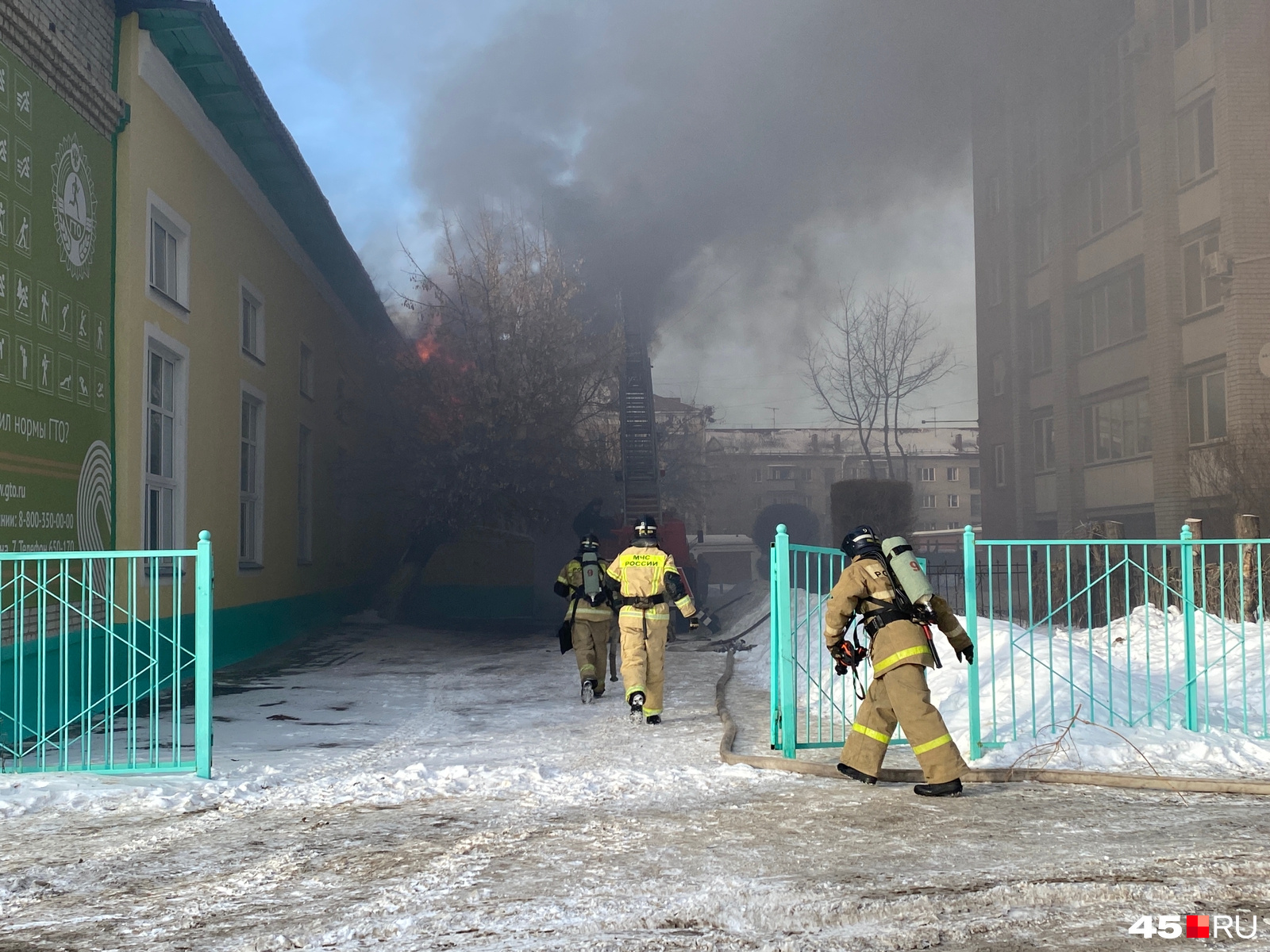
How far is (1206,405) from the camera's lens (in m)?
23.2

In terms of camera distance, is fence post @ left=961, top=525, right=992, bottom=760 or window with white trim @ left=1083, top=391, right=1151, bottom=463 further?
window with white trim @ left=1083, top=391, right=1151, bottom=463

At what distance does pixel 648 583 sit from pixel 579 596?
1.67 meters

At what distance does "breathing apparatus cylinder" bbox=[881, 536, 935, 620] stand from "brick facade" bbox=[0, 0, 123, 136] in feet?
23.9

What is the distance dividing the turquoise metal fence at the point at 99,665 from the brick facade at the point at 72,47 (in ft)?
12.8

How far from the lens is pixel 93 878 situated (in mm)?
4484

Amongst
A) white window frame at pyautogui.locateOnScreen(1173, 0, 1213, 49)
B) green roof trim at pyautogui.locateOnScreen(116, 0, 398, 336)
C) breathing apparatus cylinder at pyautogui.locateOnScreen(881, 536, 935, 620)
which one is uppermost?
white window frame at pyautogui.locateOnScreen(1173, 0, 1213, 49)

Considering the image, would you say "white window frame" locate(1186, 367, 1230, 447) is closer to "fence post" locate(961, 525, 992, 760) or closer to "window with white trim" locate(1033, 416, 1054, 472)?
"window with white trim" locate(1033, 416, 1054, 472)

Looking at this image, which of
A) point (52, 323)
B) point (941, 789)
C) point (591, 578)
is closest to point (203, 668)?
point (52, 323)

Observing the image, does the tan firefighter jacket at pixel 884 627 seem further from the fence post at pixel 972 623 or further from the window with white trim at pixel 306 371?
the window with white trim at pixel 306 371

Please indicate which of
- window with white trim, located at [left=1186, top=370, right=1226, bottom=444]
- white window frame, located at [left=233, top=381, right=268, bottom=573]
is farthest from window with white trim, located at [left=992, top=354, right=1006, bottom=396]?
white window frame, located at [left=233, top=381, right=268, bottom=573]

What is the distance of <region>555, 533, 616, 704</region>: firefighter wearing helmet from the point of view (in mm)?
10234

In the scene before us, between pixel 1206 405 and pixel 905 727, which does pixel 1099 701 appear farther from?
pixel 1206 405

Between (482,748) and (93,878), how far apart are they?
3.28 meters

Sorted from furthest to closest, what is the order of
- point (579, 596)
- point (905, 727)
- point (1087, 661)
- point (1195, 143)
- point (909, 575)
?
1. point (1195, 143)
2. point (579, 596)
3. point (1087, 661)
4. point (909, 575)
5. point (905, 727)
